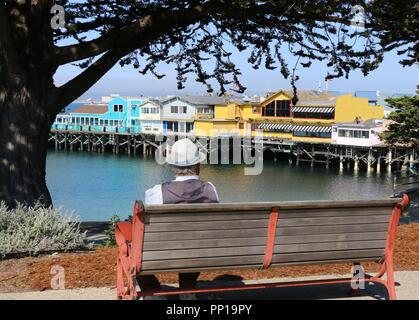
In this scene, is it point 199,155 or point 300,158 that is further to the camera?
point 300,158

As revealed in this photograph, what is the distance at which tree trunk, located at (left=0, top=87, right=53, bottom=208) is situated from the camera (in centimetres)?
933

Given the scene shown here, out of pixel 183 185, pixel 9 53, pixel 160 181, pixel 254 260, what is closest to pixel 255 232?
pixel 254 260

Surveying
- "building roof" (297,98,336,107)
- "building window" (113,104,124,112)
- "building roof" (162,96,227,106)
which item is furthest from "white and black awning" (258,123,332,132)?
"building window" (113,104,124,112)

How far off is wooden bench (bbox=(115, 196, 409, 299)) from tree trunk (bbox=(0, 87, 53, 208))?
4942 millimetres

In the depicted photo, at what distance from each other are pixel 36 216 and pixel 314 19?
562cm

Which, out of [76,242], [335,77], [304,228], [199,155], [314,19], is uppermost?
[314,19]

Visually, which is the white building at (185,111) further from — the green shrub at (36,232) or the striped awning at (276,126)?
the green shrub at (36,232)

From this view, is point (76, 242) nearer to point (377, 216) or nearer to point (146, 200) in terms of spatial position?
point (146, 200)

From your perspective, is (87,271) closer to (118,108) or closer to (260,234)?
(260,234)

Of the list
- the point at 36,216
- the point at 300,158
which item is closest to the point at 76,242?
the point at 36,216

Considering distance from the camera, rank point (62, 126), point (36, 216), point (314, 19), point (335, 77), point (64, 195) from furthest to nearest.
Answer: point (62, 126) → point (64, 195) → point (335, 77) → point (314, 19) → point (36, 216)

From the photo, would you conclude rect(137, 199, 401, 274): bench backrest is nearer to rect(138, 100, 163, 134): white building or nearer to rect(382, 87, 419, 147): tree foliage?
rect(382, 87, 419, 147): tree foliage

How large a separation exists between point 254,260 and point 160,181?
44.2 meters

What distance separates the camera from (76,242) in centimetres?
674
